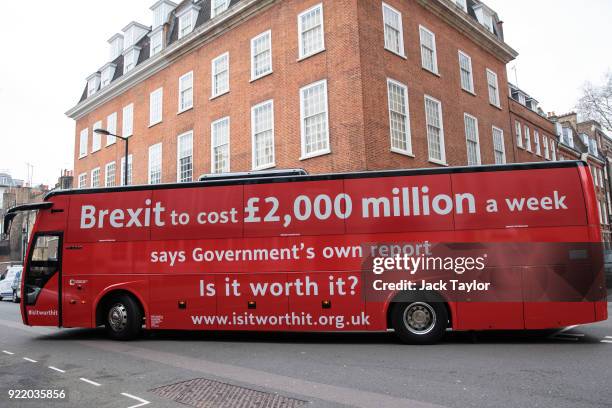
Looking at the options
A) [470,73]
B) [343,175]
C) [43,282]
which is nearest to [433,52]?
[470,73]

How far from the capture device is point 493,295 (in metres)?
8.58

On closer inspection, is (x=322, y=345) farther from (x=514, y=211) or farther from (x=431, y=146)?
(x=431, y=146)

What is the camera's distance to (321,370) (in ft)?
22.4

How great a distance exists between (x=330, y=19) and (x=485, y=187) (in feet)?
35.7

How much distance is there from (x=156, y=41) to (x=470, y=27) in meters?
17.2

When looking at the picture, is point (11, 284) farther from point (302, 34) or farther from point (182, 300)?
point (302, 34)

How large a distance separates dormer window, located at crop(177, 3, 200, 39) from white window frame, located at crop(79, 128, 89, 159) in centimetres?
1198

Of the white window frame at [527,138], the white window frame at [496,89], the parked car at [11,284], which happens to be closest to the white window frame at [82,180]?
the parked car at [11,284]

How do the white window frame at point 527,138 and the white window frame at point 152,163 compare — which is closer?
the white window frame at point 152,163

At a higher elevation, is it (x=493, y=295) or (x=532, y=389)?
(x=493, y=295)

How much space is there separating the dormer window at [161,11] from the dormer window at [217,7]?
232 inches

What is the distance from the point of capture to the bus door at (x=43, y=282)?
10406 millimetres

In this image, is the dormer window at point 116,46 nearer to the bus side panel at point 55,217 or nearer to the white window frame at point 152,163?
the white window frame at point 152,163

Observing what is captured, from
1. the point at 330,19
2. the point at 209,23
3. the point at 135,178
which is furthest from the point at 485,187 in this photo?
the point at 135,178
